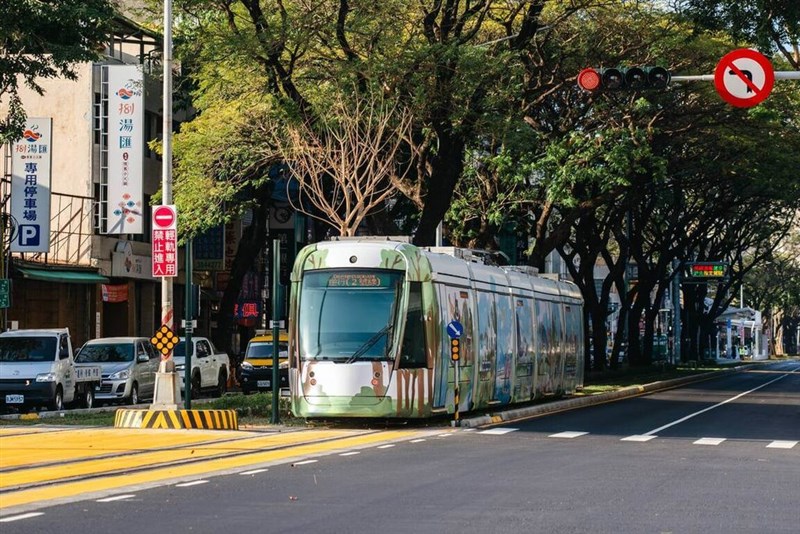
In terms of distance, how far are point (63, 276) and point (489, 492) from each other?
32650 mm

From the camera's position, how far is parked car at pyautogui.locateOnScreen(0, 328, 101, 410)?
112ft

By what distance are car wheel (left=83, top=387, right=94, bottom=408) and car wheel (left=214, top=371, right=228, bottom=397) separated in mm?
8487

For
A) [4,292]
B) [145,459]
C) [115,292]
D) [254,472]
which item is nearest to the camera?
[254,472]

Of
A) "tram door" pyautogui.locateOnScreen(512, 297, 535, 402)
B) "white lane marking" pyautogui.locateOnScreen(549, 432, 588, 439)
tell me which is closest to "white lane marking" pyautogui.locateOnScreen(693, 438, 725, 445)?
"white lane marking" pyautogui.locateOnScreen(549, 432, 588, 439)

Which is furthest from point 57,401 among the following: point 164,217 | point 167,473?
point 167,473

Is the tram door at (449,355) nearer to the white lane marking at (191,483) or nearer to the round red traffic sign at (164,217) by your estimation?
the round red traffic sign at (164,217)

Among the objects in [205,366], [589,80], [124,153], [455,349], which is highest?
[124,153]

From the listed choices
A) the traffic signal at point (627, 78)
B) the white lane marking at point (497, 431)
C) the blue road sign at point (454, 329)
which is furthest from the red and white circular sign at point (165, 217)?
the traffic signal at point (627, 78)

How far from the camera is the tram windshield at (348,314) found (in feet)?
87.9

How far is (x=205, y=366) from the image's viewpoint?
44125 millimetres

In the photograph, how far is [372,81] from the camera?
3381 cm

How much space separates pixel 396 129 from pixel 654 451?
47.9ft

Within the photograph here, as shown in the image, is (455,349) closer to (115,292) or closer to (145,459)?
(145,459)

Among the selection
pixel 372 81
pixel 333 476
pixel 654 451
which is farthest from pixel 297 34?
pixel 333 476
